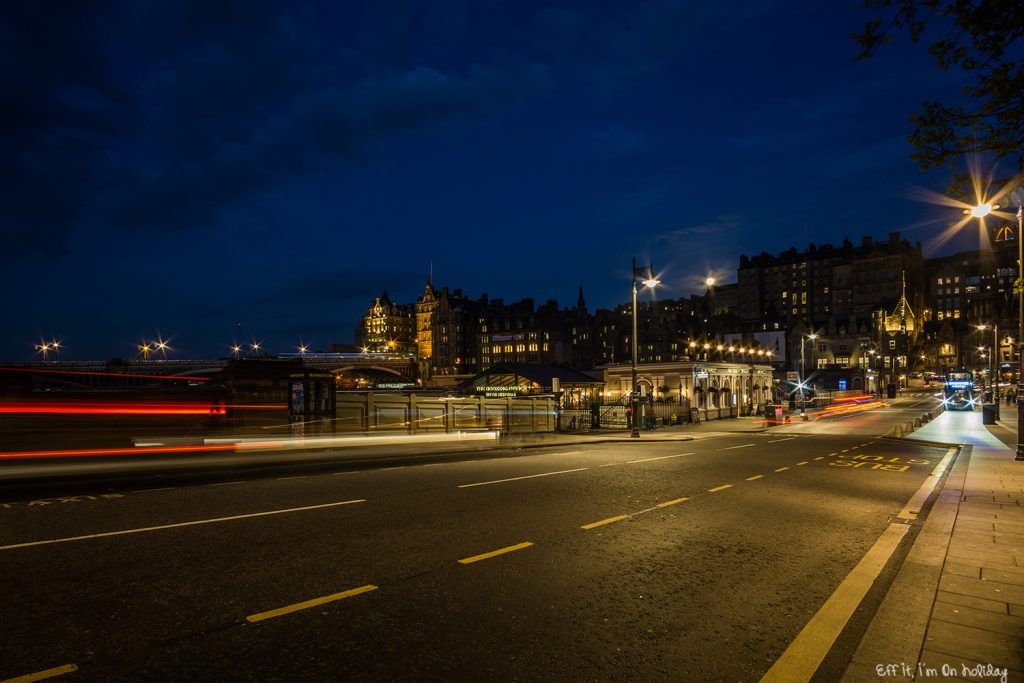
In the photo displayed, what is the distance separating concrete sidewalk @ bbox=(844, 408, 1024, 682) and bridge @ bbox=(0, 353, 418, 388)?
1076 inches

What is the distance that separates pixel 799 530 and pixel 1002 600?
3338 millimetres

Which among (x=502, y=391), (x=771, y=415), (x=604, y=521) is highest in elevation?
(x=502, y=391)

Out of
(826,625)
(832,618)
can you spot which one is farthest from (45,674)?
(832,618)

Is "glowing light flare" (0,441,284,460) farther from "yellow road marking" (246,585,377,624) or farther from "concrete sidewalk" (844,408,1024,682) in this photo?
"concrete sidewalk" (844,408,1024,682)

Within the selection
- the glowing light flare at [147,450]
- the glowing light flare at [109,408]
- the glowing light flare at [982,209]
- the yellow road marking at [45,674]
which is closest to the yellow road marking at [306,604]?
the yellow road marking at [45,674]

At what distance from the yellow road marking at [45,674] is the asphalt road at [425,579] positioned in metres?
0.06

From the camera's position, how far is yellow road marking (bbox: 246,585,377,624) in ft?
16.8

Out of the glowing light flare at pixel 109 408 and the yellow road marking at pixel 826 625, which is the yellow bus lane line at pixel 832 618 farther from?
the glowing light flare at pixel 109 408

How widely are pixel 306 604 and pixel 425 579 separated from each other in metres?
1.28

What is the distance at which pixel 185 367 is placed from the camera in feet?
295

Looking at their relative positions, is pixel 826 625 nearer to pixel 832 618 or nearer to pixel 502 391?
pixel 832 618

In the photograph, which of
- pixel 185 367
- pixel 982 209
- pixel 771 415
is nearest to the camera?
pixel 982 209

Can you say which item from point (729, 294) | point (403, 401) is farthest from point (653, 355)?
point (403, 401)

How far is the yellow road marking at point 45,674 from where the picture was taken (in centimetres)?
397
